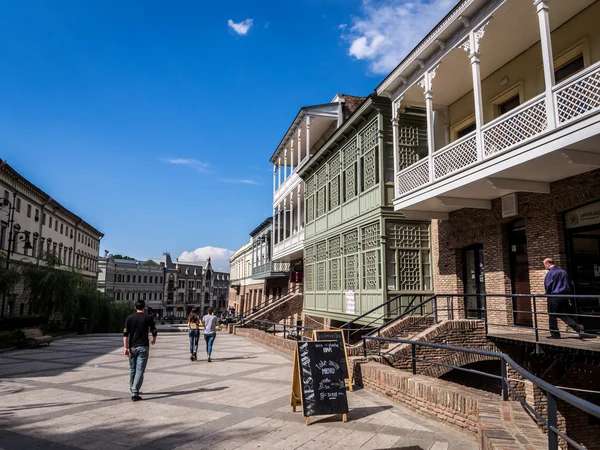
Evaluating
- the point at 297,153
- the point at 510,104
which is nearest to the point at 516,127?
the point at 510,104

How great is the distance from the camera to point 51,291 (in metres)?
28.9

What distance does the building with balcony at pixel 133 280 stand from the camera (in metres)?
84.8

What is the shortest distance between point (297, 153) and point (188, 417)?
2088 centimetres

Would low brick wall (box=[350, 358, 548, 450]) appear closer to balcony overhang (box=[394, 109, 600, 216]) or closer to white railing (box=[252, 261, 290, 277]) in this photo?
balcony overhang (box=[394, 109, 600, 216])

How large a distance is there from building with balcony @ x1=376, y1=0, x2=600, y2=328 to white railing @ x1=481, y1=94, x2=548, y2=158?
0.02m

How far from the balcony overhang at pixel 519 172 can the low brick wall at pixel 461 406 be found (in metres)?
4.59

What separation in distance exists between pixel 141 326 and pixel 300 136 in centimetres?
1691

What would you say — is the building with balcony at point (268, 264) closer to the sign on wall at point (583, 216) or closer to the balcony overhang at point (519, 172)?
the balcony overhang at point (519, 172)

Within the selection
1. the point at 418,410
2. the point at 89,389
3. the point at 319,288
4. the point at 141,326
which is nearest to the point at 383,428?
the point at 418,410

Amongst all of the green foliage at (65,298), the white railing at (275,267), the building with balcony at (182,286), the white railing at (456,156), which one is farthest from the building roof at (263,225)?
the building with balcony at (182,286)

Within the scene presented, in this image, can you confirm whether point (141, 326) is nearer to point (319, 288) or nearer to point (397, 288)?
point (397, 288)

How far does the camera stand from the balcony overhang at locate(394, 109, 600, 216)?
7.82 meters

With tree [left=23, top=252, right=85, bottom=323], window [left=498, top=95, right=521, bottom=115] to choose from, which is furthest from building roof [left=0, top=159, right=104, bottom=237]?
window [left=498, top=95, right=521, bottom=115]

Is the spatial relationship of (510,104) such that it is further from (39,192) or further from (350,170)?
(39,192)
